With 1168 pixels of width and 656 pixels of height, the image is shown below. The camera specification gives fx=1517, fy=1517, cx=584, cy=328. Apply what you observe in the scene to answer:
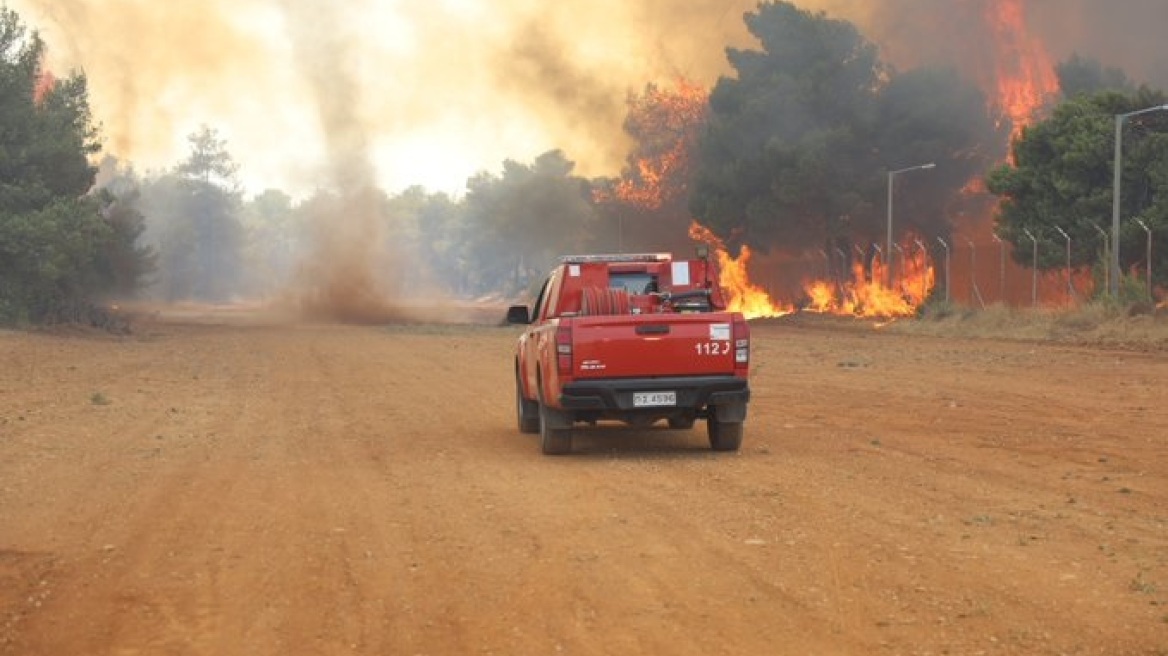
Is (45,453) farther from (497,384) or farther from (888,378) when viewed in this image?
(888,378)

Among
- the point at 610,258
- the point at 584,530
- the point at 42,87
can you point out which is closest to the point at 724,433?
the point at 610,258

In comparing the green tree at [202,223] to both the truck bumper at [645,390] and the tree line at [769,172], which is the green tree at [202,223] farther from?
the truck bumper at [645,390]

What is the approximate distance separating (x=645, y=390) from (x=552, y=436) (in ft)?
3.80

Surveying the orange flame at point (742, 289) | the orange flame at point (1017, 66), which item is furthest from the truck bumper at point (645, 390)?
the orange flame at point (742, 289)

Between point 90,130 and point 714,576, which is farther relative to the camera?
point 90,130

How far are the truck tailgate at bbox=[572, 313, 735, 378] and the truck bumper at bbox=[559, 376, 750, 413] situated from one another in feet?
0.25

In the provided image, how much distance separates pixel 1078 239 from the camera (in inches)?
1861

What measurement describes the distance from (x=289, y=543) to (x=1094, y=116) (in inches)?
1638

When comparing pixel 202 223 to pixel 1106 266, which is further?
pixel 202 223

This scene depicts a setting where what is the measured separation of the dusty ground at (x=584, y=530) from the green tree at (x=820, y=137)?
146 feet

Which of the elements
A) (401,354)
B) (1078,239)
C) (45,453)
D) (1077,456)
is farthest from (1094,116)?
(45,453)

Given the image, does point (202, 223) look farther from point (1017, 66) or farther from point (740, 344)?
point (740, 344)

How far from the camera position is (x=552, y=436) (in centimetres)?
1499

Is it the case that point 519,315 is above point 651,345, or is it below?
above
